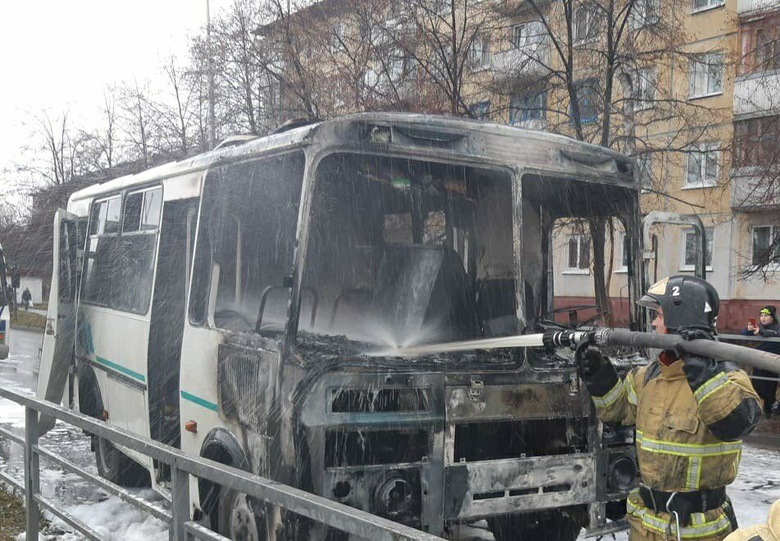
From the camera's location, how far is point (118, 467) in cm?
739

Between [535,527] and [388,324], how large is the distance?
176cm

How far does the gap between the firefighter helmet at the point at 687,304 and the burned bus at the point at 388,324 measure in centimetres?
120

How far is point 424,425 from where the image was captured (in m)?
4.22

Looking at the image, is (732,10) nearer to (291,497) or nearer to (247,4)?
(247,4)

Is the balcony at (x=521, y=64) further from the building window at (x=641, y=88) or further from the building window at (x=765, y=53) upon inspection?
the building window at (x=765, y=53)

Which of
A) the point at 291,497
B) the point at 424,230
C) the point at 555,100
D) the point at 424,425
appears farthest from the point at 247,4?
the point at 291,497

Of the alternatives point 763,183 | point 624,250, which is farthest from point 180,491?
point 763,183

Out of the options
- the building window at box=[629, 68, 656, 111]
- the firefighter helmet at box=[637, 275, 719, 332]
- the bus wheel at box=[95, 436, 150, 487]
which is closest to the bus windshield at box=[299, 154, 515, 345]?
the firefighter helmet at box=[637, 275, 719, 332]

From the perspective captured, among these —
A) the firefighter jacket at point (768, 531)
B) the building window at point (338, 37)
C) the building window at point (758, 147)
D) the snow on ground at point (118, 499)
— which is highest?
the building window at point (338, 37)

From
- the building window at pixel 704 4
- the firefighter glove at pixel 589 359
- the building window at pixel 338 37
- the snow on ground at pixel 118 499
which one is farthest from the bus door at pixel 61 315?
the building window at pixel 704 4

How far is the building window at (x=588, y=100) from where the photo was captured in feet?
49.4

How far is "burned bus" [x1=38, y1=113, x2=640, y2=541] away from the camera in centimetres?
412

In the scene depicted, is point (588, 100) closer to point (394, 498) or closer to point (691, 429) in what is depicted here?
point (394, 498)

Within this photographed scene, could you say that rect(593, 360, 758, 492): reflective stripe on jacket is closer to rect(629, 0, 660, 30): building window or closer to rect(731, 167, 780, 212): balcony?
rect(629, 0, 660, 30): building window
